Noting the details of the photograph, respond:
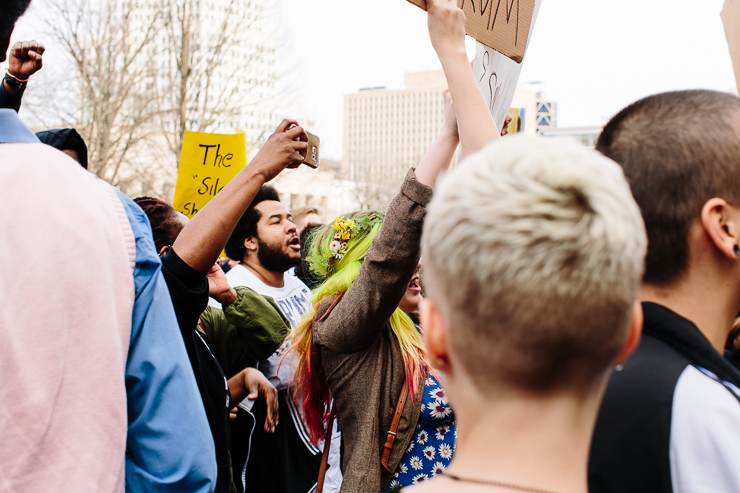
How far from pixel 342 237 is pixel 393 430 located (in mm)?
914

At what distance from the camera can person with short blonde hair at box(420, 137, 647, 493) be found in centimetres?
71

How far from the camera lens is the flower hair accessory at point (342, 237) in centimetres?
257

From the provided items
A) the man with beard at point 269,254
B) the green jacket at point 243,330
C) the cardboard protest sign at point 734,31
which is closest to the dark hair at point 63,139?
the green jacket at point 243,330

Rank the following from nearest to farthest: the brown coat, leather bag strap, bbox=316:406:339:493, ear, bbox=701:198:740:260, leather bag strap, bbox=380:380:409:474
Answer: ear, bbox=701:198:740:260, the brown coat, leather bag strap, bbox=380:380:409:474, leather bag strap, bbox=316:406:339:493

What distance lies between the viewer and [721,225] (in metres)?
1.13

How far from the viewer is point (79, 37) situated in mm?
13281

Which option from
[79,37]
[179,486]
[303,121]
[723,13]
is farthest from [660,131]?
[303,121]

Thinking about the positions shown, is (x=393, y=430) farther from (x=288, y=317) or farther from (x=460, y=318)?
(x=288, y=317)

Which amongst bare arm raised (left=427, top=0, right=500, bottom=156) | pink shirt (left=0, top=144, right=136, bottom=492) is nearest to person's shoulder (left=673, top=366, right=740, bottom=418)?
bare arm raised (left=427, top=0, right=500, bottom=156)

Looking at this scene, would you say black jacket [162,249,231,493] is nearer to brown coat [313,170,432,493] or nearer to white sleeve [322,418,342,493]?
brown coat [313,170,432,493]

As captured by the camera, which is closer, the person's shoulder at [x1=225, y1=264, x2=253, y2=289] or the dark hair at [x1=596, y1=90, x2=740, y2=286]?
the dark hair at [x1=596, y1=90, x2=740, y2=286]

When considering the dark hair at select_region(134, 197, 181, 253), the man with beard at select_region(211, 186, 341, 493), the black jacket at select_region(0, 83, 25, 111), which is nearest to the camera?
the black jacket at select_region(0, 83, 25, 111)

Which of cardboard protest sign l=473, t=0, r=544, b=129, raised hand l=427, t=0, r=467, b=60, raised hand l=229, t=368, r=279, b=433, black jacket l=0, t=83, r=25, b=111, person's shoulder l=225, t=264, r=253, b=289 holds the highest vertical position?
raised hand l=427, t=0, r=467, b=60

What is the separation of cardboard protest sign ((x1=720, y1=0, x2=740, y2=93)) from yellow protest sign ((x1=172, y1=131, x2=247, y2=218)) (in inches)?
112
